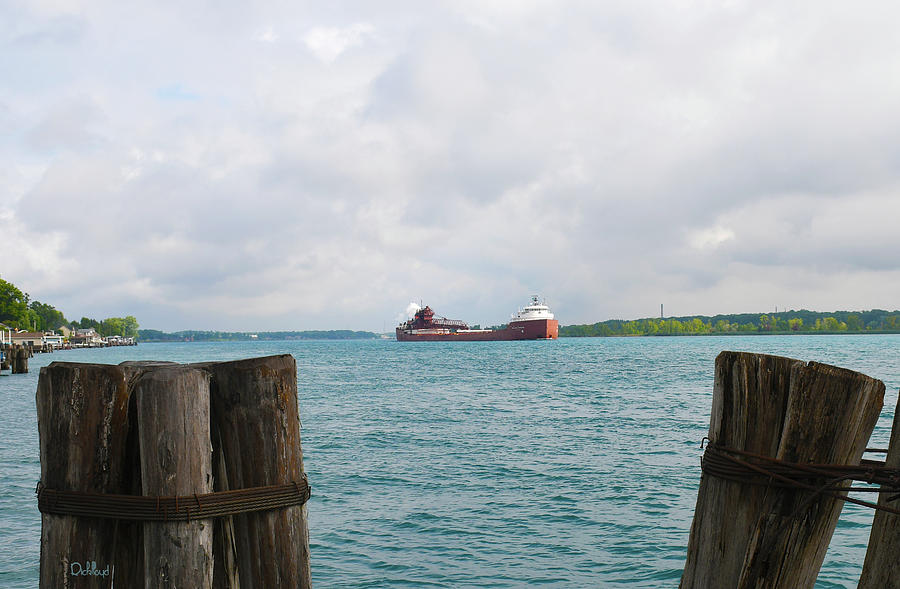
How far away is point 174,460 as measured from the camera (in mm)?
2793

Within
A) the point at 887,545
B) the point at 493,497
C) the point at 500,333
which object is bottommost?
the point at 493,497

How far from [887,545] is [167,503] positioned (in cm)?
278

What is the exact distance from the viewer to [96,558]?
2928 millimetres

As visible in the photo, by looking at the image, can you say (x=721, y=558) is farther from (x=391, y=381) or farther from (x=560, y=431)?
(x=391, y=381)

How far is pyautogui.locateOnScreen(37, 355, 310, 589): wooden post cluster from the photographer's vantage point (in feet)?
9.20

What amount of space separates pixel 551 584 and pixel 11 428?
21.6 meters

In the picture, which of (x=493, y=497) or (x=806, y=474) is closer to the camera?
(x=806, y=474)

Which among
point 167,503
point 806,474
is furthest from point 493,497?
point 806,474

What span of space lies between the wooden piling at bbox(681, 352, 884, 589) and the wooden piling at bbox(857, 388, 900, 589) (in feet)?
0.33

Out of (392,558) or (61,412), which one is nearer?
(61,412)

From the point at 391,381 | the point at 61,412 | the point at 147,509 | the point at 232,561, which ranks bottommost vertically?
the point at 391,381

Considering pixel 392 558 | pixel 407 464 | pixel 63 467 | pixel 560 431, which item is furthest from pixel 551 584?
pixel 560 431

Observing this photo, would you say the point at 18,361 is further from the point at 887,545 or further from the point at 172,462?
the point at 887,545

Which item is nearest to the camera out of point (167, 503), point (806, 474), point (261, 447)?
point (806, 474)
